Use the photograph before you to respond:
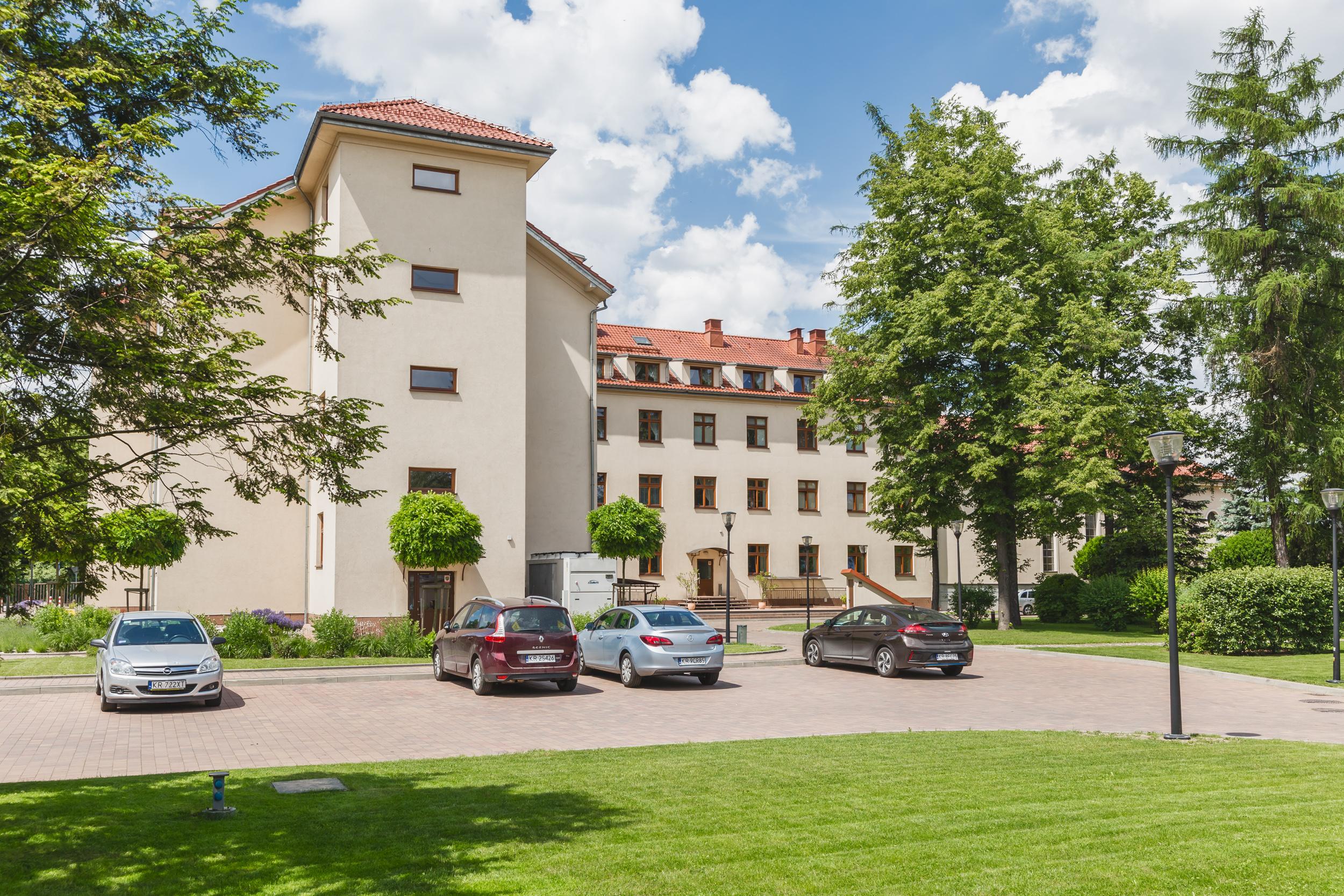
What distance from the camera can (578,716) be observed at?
15016 millimetres

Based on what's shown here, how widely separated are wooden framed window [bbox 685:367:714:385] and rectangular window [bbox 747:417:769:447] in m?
2.68

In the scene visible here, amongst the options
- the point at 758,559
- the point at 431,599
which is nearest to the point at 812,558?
the point at 758,559

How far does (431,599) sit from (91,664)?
8.31 m

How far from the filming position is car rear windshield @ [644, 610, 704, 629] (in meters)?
19.2

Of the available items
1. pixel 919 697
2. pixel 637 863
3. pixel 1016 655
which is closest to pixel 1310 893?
pixel 637 863

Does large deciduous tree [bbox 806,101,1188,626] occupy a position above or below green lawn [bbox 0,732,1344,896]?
above

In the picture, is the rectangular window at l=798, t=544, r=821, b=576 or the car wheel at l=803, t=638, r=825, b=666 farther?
the rectangular window at l=798, t=544, r=821, b=576

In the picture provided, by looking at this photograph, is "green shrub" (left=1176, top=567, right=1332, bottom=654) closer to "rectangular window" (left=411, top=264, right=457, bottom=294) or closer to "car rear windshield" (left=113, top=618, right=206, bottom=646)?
"rectangular window" (left=411, top=264, right=457, bottom=294)

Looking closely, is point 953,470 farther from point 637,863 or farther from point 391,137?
point 637,863

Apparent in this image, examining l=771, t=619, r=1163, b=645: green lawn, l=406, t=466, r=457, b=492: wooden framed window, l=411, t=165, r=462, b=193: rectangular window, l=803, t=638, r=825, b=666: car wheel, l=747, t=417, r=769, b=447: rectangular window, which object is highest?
l=411, t=165, r=462, b=193: rectangular window

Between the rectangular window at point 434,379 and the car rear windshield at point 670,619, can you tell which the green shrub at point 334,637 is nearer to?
the rectangular window at point 434,379

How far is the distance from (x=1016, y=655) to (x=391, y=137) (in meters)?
21.5

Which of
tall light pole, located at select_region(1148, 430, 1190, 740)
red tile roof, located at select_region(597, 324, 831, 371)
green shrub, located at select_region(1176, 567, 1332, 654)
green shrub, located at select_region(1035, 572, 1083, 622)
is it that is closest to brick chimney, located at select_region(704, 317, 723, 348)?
red tile roof, located at select_region(597, 324, 831, 371)

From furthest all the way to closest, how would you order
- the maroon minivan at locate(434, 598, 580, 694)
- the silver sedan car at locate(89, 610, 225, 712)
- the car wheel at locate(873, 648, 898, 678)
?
1. the car wheel at locate(873, 648, 898, 678)
2. the maroon minivan at locate(434, 598, 580, 694)
3. the silver sedan car at locate(89, 610, 225, 712)
